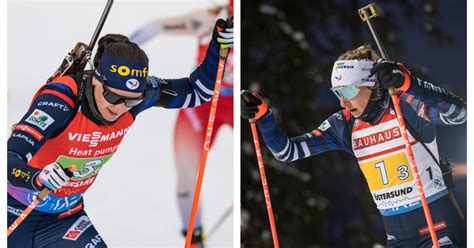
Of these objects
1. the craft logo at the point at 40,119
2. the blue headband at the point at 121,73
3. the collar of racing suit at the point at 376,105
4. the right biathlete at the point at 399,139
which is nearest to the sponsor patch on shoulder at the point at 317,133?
the right biathlete at the point at 399,139

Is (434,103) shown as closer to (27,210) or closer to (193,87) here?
(193,87)

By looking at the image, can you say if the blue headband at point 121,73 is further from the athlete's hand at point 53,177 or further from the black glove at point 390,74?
the black glove at point 390,74

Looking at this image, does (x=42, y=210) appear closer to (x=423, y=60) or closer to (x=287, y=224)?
(x=287, y=224)

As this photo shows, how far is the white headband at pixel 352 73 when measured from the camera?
9.09ft

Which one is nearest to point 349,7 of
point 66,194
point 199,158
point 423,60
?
point 423,60

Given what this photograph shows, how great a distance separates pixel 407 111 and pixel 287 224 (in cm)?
83

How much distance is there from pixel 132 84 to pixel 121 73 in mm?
56

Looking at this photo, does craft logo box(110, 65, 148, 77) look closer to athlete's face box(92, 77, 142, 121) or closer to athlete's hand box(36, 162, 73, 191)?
athlete's face box(92, 77, 142, 121)

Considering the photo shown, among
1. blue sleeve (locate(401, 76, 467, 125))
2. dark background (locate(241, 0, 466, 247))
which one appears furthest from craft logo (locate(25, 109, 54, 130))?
blue sleeve (locate(401, 76, 467, 125))

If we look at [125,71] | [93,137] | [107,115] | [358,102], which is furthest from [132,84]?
[358,102]

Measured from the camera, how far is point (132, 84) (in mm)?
2727

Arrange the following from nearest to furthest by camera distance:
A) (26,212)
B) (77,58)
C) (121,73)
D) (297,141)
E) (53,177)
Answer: (53,177), (121,73), (26,212), (77,58), (297,141)

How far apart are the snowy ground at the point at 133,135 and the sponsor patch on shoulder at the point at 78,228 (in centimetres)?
10

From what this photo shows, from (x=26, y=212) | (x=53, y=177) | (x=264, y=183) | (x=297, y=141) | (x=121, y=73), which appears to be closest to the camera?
(x=53, y=177)
